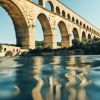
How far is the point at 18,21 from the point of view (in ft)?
104

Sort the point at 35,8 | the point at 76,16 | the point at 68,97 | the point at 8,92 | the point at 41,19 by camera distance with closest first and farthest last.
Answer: the point at 68,97, the point at 8,92, the point at 35,8, the point at 41,19, the point at 76,16

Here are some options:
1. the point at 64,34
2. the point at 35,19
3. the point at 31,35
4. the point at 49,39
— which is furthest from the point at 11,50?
the point at 64,34

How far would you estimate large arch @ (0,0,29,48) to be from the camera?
29297 millimetres

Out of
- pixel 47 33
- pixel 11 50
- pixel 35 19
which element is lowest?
pixel 11 50

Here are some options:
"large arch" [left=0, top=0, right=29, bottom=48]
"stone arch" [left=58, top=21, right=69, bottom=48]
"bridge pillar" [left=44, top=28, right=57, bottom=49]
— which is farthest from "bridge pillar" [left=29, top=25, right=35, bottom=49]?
"stone arch" [left=58, top=21, right=69, bottom=48]

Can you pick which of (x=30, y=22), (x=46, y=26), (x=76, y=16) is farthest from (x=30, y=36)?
(x=76, y=16)

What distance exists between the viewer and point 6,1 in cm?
2833

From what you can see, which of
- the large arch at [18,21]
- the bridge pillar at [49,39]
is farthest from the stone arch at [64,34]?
the large arch at [18,21]

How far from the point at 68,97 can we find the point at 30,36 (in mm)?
29913

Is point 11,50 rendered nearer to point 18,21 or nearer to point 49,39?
point 18,21

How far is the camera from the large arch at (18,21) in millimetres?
29297

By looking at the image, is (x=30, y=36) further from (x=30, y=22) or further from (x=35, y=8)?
(x=35, y=8)

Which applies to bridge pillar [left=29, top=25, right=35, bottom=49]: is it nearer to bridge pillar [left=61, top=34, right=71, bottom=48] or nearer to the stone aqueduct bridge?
the stone aqueduct bridge

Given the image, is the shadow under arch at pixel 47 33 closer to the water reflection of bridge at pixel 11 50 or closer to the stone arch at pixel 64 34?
the stone arch at pixel 64 34
